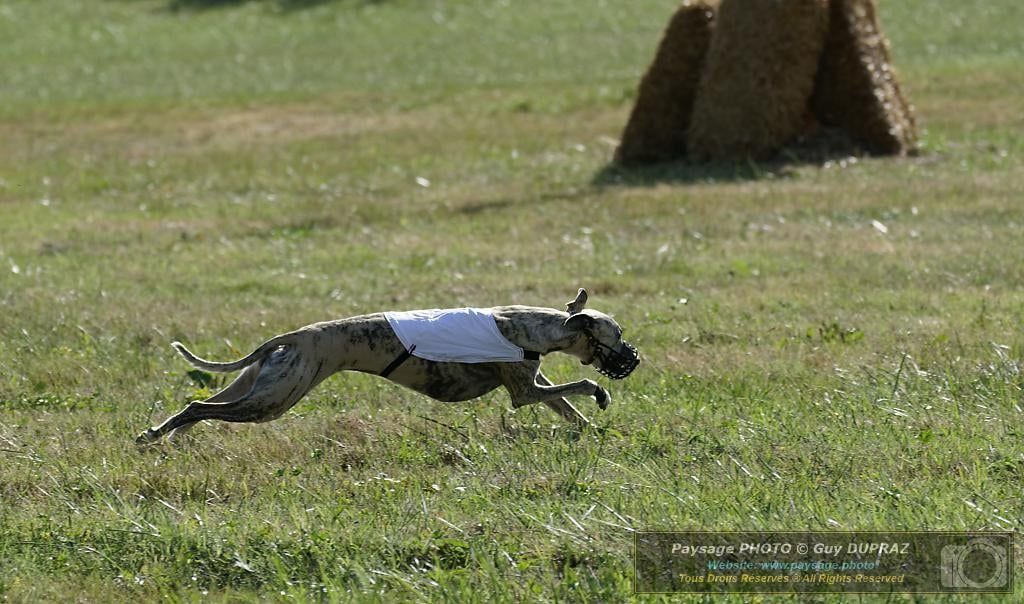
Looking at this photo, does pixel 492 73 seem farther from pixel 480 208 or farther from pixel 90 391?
pixel 90 391

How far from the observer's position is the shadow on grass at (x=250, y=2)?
139 ft

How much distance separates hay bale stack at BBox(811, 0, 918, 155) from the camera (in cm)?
1780

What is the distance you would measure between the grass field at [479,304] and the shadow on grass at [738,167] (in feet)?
0.35

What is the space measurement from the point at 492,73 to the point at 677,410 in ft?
70.6

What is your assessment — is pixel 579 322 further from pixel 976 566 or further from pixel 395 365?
pixel 976 566

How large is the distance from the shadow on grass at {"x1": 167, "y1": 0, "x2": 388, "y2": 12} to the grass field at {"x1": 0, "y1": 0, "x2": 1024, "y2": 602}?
1687 cm

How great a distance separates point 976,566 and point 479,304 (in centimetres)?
618

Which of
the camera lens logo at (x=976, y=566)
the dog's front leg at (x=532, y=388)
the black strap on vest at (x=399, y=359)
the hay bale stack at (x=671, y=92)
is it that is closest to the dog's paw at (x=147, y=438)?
the black strap on vest at (x=399, y=359)

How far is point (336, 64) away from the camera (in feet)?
104

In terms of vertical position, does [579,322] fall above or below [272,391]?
above

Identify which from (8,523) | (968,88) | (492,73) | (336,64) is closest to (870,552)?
(8,523)

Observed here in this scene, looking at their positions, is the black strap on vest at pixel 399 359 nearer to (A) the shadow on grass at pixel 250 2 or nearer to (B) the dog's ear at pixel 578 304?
(B) the dog's ear at pixel 578 304

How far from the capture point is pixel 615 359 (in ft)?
25.0

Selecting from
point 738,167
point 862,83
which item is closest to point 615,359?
point 738,167
